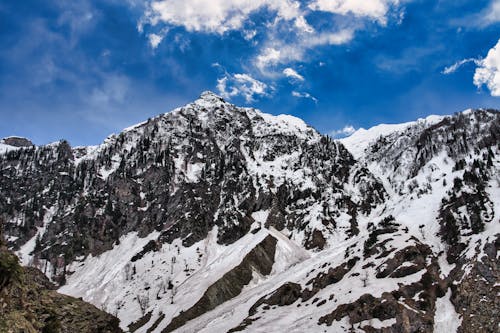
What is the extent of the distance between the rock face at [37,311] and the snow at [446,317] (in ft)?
198

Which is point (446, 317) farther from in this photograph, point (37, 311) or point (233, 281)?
point (233, 281)

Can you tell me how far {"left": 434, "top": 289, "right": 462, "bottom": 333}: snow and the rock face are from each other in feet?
198

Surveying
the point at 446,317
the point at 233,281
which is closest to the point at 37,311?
the point at 446,317

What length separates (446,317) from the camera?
238 ft

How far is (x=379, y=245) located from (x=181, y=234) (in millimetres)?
114546

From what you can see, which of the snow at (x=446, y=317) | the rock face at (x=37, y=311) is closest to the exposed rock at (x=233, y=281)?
the snow at (x=446, y=317)

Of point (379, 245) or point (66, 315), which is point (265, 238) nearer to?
point (379, 245)

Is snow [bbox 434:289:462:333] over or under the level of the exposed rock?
under

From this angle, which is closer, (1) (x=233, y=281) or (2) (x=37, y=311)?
(2) (x=37, y=311)

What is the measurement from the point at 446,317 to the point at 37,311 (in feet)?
235

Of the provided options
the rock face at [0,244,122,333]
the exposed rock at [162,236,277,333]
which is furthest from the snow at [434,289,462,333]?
the exposed rock at [162,236,277,333]

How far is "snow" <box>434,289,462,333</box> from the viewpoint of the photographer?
228 feet

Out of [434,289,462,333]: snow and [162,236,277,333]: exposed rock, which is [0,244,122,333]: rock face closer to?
[434,289,462,333]: snow

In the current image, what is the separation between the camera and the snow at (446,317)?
69.6 m
